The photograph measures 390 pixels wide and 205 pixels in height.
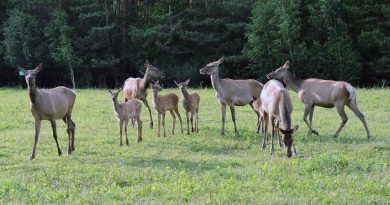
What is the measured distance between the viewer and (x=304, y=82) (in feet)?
50.3

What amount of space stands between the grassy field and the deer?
473 millimetres

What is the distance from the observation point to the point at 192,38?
3784cm

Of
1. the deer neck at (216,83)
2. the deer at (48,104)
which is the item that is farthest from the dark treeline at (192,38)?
the deer at (48,104)

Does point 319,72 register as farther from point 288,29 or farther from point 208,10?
point 208,10

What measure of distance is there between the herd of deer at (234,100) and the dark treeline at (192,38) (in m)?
18.2

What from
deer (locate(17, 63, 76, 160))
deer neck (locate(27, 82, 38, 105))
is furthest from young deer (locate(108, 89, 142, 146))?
deer neck (locate(27, 82, 38, 105))

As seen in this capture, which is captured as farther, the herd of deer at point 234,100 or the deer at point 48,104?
the herd of deer at point 234,100

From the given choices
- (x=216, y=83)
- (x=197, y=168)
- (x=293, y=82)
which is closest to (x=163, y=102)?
(x=216, y=83)

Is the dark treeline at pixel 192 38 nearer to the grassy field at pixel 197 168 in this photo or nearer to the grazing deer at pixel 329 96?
the grassy field at pixel 197 168

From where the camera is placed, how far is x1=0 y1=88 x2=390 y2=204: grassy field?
8250 millimetres

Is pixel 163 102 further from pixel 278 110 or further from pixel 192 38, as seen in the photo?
pixel 192 38

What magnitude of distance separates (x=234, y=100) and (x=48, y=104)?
546cm

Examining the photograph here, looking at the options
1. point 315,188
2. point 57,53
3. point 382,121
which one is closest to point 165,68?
point 57,53

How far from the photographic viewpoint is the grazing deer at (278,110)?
11.4 metres
